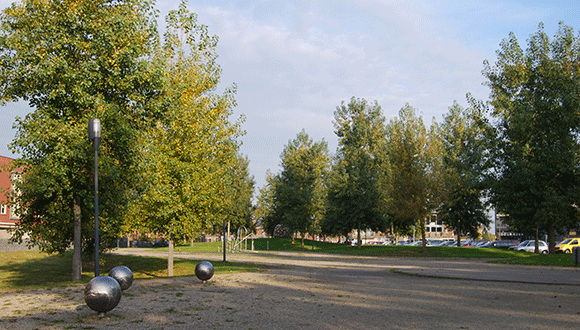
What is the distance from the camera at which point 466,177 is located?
49094 millimetres

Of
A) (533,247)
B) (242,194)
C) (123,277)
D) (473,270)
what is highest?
(242,194)

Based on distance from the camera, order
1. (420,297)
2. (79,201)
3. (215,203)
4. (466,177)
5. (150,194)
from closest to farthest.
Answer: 1. (420,297)
2. (79,201)
3. (150,194)
4. (215,203)
5. (466,177)

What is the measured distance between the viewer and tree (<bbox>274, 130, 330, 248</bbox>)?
2212 inches

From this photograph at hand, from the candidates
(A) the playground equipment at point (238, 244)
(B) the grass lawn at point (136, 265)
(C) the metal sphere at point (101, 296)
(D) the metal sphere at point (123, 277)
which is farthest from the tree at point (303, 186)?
(C) the metal sphere at point (101, 296)

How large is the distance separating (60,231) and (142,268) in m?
6.15

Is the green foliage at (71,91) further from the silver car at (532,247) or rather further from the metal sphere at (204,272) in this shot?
the silver car at (532,247)

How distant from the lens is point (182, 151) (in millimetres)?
21078

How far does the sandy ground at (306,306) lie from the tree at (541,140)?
847 inches

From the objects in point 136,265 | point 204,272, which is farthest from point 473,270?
point 136,265

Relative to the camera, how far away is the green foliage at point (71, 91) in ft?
52.1

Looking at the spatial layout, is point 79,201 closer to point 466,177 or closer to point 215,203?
point 215,203

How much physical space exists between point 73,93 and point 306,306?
10812 mm

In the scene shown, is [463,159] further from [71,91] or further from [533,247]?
[71,91]

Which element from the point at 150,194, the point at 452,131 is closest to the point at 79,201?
the point at 150,194
